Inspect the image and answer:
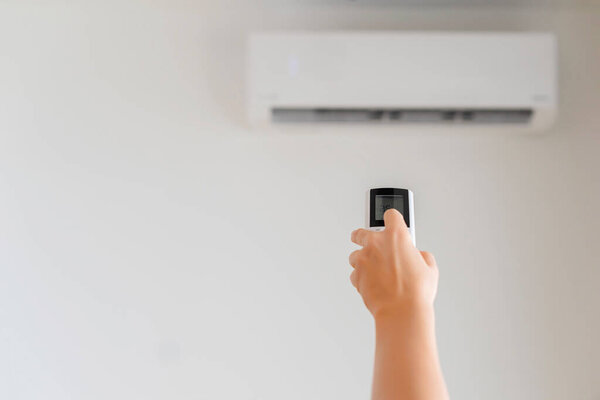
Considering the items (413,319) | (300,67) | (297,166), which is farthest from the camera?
(297,166)

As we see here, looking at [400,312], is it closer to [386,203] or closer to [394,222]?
[394,222]

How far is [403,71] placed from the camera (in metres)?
2.12

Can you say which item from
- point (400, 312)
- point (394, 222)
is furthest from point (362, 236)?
point (400, 312)

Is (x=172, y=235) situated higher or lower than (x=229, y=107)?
lower

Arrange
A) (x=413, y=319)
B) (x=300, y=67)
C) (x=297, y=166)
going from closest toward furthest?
1. (x=413, y=319)
2. (x=300, y=67)
3. (x=297, y=166)

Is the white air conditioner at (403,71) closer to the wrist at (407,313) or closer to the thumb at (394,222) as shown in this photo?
the thumb at (394,222)

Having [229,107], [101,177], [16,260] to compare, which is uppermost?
[229,107]

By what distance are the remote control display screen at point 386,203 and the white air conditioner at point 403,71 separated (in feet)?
3.30

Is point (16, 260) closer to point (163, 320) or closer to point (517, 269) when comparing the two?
point (163, 320)

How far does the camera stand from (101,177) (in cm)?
225

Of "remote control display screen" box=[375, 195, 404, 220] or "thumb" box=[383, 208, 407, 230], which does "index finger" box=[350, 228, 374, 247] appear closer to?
"thumb" box=[383, 208, 407, 230]

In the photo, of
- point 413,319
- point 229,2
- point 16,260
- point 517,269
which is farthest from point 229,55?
point 413,319

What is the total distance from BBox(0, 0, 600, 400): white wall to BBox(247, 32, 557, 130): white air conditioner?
18cm

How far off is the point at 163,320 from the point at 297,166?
26.8 inches
